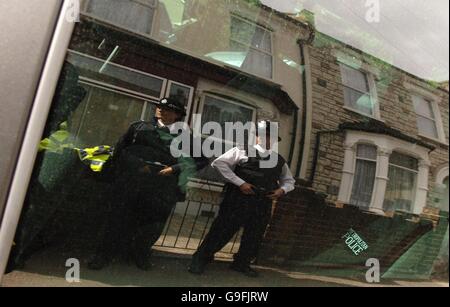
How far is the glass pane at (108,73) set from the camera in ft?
3.42

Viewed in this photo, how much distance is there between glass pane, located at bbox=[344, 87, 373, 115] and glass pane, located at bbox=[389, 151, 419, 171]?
24 cm

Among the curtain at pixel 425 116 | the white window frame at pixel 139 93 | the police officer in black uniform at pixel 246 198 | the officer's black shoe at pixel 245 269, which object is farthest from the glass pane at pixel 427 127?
the white window frame at pixel 139 93

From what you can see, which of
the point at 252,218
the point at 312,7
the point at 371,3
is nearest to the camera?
the point at 252,218

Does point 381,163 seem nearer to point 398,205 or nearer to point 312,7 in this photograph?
point 398,205

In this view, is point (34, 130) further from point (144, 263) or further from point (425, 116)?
point (425, 116)

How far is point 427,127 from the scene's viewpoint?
66.6 inches

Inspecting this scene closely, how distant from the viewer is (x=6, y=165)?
3.19ft

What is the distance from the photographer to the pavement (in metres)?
1.01

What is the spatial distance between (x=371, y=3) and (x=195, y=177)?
121cm

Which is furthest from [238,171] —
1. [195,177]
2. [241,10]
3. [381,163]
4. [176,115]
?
[381,163]

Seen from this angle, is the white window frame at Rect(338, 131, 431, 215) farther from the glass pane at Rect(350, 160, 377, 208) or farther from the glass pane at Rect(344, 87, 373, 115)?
the glass pane at Rect(344, 87, 373, 115)

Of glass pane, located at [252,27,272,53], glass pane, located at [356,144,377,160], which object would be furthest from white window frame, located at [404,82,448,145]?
glass pane, located at [252,27,272,53]

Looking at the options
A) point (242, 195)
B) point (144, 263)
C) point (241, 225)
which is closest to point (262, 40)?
point (242, 195)

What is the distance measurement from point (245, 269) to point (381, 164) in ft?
2.63
